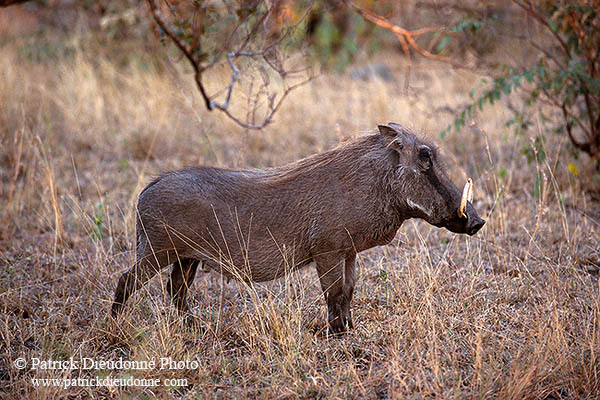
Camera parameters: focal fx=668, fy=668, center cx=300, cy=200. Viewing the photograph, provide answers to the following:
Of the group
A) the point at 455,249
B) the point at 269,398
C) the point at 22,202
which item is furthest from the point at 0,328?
the point at 455,249

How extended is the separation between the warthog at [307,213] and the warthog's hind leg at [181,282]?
0.70ft

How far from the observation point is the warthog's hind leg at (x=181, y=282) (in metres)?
3.97

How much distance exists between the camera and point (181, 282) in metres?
4.00

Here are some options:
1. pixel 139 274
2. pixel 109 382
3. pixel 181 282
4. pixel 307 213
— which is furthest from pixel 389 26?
pixel 109 382

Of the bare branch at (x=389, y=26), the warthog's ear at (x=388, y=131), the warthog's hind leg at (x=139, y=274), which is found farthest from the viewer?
the bare branch at (x=389, y=26)

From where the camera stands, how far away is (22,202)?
5.68m

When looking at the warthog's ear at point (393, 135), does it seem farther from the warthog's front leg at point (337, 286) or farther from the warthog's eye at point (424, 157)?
the warthog's front leg at point (337, 286)

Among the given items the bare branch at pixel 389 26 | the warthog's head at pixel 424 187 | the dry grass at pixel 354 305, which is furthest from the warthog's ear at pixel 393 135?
the bare branch at pixel 389 26

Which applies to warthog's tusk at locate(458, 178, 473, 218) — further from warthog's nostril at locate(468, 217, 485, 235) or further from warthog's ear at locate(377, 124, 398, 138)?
warthog's ear at locate(377, 124, 398, 138)

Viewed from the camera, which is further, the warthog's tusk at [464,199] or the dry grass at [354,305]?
the warthog's tusk at [464,199]

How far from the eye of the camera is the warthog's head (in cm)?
353

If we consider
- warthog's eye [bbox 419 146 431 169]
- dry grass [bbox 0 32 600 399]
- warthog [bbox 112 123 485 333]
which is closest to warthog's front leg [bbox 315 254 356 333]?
warthog [bbox 112 123 485 333]

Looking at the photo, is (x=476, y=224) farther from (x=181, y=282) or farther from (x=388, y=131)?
(x=181, y=282)

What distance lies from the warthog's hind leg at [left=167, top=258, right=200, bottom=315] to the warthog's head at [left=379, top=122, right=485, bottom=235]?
132cm
